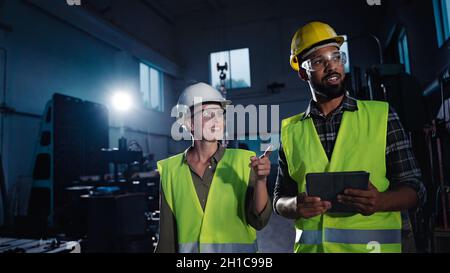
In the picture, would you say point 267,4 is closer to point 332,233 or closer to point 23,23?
point 23,23

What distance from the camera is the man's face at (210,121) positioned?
4.97 ft

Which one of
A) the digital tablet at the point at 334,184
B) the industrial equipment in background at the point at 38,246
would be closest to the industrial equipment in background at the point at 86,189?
the industrial equipment in background at the point at 38,246

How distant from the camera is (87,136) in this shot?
237 inches

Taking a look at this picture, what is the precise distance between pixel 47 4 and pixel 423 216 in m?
6.88

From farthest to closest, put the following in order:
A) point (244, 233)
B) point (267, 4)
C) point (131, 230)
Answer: point (267, 4)
point (131, 230)
point (244, 233)

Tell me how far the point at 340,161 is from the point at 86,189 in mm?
4233

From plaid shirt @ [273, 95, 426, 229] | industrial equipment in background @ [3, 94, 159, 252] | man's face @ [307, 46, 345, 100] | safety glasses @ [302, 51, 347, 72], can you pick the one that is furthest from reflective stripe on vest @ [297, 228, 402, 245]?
industrial equipment in background @ [3, 94, 159, 252]

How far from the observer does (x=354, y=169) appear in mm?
1263

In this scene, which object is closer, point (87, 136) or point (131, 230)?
point (131, 230)

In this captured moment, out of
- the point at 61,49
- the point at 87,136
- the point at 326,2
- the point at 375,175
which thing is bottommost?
the point at 375,175

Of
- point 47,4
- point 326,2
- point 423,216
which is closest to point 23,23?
point 47,4

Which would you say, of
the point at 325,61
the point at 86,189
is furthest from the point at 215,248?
the point at 86,189

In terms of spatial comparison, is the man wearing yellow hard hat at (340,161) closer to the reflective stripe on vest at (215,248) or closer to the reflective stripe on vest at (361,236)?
the reflective stripe on vest at (361,236)

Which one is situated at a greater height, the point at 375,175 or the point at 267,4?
the point at 267,4
